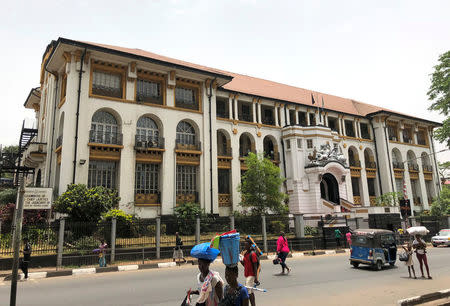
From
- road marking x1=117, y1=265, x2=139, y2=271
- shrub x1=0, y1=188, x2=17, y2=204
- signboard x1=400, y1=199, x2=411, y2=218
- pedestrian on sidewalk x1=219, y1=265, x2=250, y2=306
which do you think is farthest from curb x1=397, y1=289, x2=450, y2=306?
shrub x1=0, y1=188, x2=17, y2=204

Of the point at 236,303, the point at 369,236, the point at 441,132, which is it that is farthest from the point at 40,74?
the point at 441,132

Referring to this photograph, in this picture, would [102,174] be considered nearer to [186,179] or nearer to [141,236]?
[186,179]

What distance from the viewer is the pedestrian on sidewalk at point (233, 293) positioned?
12.7ft

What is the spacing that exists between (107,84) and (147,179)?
285 inches

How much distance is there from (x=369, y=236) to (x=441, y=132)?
2284 cm

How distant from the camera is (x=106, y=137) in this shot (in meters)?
21.5

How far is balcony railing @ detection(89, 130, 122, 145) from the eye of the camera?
2112 cm

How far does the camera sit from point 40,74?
28672 mm

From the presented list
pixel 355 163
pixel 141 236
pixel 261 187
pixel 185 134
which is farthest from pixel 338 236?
pixel 355 163

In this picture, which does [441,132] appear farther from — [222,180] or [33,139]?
[33,139]

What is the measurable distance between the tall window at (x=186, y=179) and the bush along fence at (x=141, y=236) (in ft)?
10.1

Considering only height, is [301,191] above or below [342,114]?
below

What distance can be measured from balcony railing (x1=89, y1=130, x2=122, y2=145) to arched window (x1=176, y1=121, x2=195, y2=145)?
4499mm

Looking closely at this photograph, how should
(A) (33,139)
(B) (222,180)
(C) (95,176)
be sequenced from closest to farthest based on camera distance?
(C) (95,176)
(B) (222,180)
(A) (33,139)
